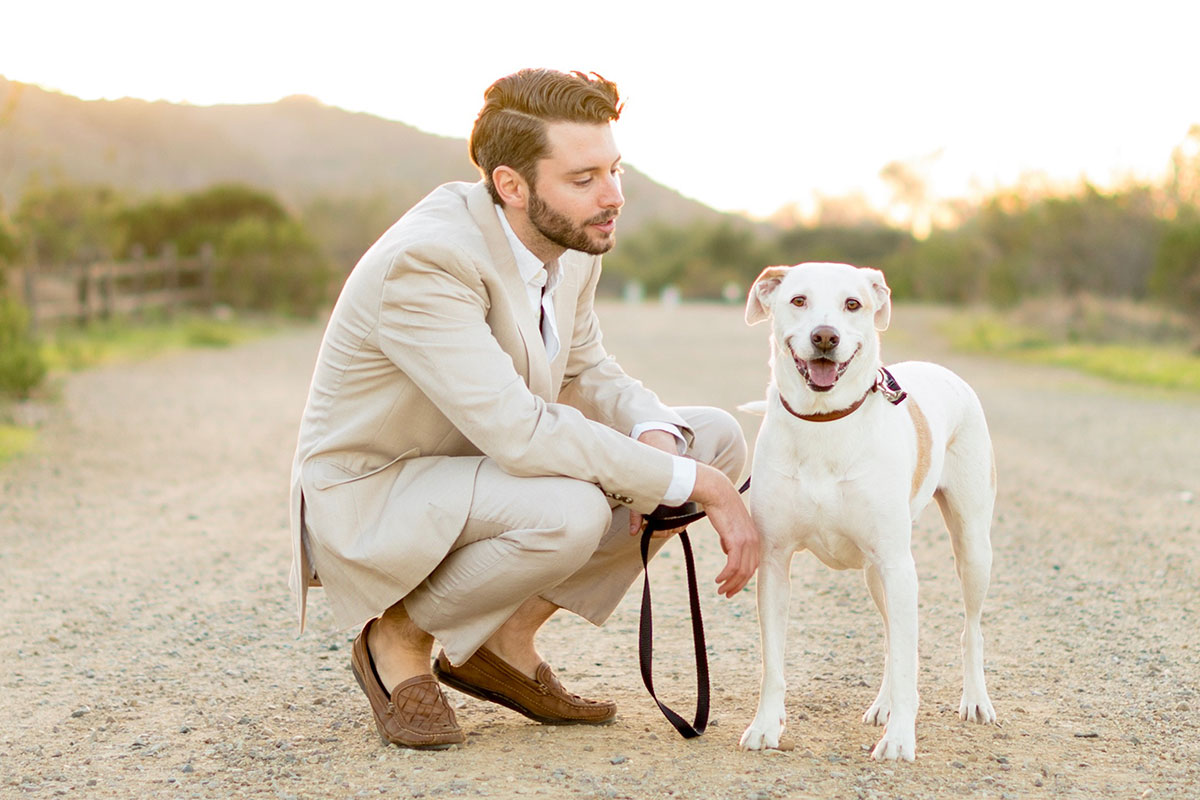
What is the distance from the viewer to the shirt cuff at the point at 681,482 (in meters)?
3.75

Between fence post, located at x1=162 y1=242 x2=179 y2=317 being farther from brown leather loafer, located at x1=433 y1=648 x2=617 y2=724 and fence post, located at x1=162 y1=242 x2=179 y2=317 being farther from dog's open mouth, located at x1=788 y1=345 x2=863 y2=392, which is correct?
dog's open mouth, located at x1=788 y1=345 x2=863 y2=392

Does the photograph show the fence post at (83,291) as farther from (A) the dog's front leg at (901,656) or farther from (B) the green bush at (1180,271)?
Answer: (A) the dog's front leg at (901,656)

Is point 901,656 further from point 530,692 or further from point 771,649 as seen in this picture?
point 530,692

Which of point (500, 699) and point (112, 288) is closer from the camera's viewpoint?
point (500, 699)

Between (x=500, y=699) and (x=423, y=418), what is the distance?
0.90 m

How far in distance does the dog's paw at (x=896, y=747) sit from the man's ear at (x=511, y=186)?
186cm

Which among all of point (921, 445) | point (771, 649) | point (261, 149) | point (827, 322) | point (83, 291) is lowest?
point (83, 291)

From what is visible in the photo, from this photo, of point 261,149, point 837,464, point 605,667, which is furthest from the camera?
point 261,149

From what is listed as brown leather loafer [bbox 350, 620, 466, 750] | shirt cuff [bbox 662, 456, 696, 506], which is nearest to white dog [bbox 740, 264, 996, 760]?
shirt cuff [bbox 662, 456, 696, 506]

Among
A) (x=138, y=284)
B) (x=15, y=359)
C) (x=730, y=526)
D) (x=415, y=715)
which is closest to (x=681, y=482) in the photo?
(x=730, y=526)

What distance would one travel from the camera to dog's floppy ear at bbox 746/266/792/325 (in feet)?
12.7

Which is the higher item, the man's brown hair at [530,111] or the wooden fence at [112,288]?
the man's brown hair at [530,111]

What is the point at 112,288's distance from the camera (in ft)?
78.2

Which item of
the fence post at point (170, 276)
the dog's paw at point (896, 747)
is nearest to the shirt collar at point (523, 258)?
the dog's paw at point (896, 747)
